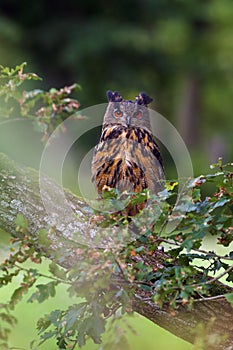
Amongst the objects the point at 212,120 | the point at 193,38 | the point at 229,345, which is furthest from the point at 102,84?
the point at 229,345

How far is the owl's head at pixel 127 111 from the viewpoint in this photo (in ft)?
13.5

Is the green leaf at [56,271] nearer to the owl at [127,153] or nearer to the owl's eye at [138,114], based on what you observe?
the owl at [127,153]

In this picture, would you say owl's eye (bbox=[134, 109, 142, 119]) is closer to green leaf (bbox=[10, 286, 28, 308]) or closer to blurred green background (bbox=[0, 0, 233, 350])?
green leaf (bbox=[10, 286, 28, 308])

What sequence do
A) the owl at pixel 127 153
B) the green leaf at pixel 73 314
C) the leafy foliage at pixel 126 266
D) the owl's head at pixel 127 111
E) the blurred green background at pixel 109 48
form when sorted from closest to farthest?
1. the leafy foliage at pixel 126 266
2. the green leaf at pixel 73 314
3. the owl at pixel 127 153
4. the owl's head at pixel 127 111
5. the blurred green background at pixel 109 48

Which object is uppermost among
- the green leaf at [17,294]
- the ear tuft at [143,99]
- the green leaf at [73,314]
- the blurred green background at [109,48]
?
the blurred green background at [109,48]

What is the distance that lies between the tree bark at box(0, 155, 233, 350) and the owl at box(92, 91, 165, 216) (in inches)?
24.2

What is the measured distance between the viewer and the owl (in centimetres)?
393

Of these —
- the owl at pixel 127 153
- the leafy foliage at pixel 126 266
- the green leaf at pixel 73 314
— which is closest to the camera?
the leafy foliage at pixel 126 266

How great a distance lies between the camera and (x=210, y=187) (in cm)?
1266

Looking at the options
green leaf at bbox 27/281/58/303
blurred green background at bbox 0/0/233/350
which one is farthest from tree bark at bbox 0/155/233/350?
blurred green background at bbox 0/0/233/350

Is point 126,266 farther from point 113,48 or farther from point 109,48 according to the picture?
point 113,48

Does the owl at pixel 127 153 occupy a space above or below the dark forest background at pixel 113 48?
below

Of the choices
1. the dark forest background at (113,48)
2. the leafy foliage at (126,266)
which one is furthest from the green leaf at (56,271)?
the dark forest background at (113,48)

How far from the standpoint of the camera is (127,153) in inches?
159
